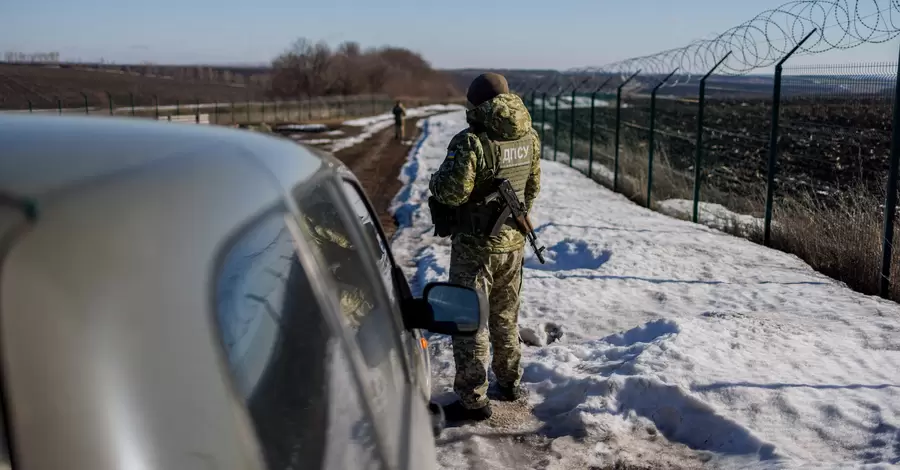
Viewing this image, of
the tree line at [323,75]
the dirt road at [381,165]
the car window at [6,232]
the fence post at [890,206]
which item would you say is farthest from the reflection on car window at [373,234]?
the tree line at [323,75]

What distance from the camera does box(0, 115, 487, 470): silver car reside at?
102cm

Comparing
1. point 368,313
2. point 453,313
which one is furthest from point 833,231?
point 368,313

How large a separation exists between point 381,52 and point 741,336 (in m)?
129

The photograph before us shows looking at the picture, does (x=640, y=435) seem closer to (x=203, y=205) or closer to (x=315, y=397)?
(x=315, y=397)

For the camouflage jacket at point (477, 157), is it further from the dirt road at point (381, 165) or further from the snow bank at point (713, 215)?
the snow bank at point (713, 215)

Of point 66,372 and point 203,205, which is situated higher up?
point 203,205

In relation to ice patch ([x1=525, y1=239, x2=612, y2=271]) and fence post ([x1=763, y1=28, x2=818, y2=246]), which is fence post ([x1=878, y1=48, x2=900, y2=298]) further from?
ice patch ([x1=525, y1=239, x2=612, y2=271])

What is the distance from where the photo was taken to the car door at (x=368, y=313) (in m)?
1.82

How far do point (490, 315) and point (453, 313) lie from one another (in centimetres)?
215

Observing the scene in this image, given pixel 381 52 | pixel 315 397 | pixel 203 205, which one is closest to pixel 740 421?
pixel 315 397

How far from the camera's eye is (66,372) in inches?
40.1

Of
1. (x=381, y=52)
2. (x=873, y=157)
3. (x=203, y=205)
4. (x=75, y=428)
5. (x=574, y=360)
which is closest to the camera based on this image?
(x=75, y=428)

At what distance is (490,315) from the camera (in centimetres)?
468

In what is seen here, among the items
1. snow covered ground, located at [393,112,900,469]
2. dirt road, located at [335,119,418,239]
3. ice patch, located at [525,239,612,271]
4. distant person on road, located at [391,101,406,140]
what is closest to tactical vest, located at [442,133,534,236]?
snow covered ground, located at [393,112,900,469]
